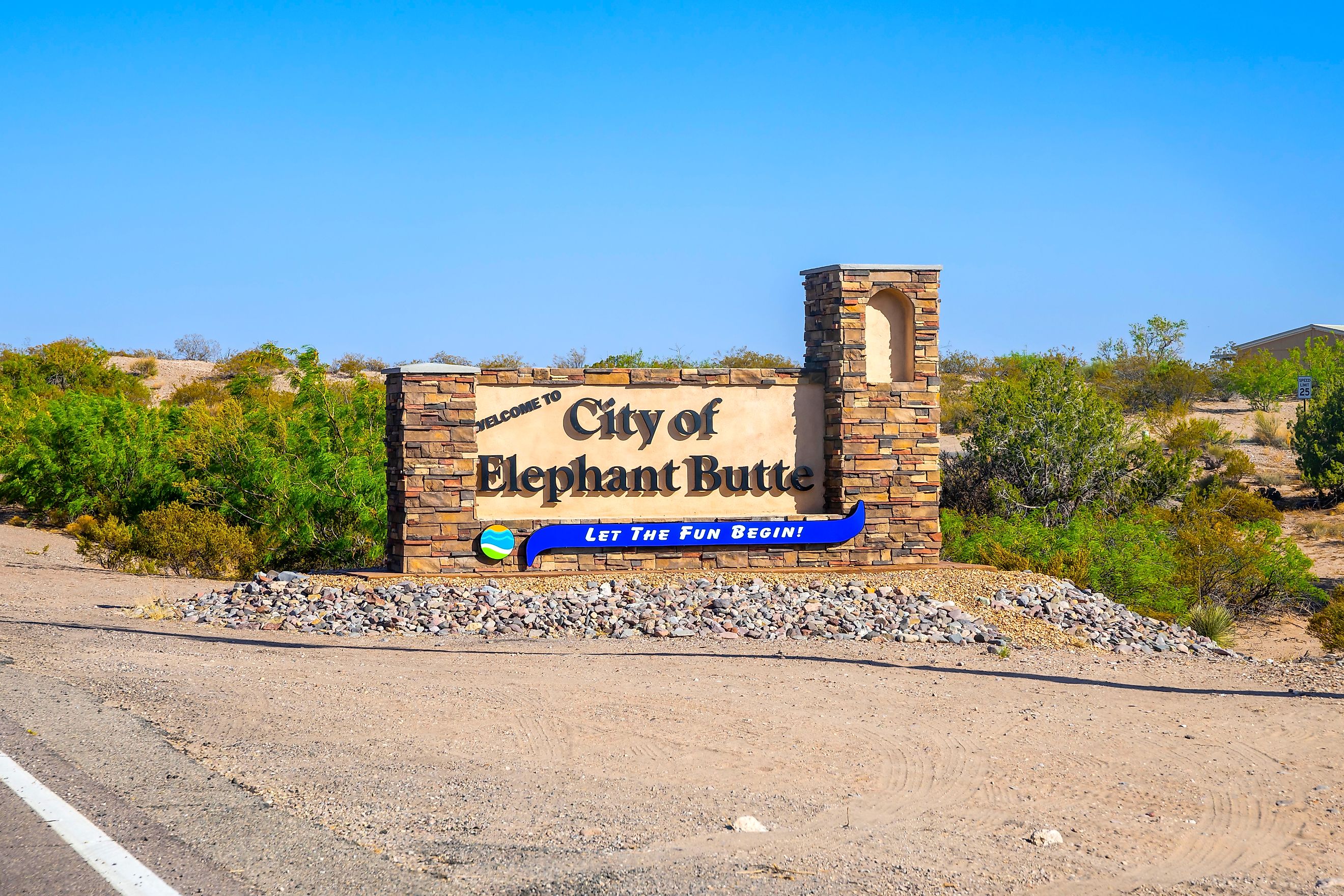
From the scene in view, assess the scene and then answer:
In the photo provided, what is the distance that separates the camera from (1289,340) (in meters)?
62.1

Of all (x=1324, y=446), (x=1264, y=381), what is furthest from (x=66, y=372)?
(x=1264, y=381)

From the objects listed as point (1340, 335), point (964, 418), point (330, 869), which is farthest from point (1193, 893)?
point (1340, 335)

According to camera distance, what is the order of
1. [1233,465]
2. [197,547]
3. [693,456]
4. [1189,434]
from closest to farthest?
[693,456], [197,547], [1233,465], [1189,434]

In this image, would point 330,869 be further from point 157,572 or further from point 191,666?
point 157,572

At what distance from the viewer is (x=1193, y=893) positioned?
5207mm

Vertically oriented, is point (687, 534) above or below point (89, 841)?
above

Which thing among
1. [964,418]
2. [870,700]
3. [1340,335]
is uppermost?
[1340,335]

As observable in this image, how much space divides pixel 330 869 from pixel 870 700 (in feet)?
17.2

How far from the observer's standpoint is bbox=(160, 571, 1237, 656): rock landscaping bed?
12.5 meters

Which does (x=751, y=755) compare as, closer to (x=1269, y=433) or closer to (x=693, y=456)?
(x=693, y=456)

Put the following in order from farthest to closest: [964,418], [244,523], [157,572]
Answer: [964,418] → [244,523] → [157,572]

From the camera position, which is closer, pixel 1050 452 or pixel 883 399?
pixel 883 399

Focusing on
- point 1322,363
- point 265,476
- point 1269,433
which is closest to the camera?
point 265,476

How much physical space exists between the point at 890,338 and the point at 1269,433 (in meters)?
32.0
